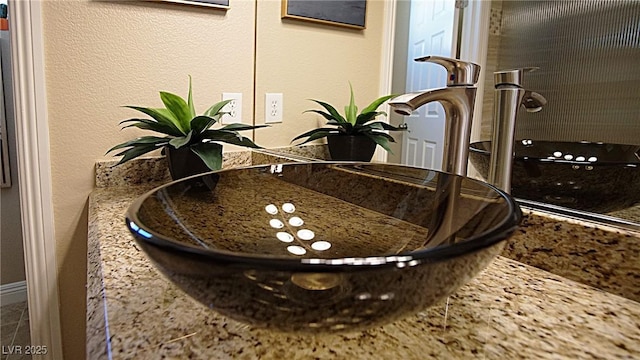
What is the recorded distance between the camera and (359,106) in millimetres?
1322

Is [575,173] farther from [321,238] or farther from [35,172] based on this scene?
[35,172]

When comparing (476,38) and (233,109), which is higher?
(476,38)

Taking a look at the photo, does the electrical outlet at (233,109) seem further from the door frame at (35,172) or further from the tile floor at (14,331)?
the tile floor at (14,331)

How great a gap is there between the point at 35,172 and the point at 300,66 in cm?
88

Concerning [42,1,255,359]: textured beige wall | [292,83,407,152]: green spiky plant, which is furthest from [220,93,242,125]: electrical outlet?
[292,83,407,152]: green spiky plant

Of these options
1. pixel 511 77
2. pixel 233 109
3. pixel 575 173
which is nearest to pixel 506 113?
pixel 511 77

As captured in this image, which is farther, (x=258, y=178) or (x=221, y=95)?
(x=221, y=95)

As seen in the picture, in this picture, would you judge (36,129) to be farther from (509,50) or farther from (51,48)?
(509,50)

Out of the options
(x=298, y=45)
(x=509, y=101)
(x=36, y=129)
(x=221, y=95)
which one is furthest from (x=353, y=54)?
(x=36, y=129)

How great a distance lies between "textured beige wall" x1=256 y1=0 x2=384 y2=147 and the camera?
4.66 ft

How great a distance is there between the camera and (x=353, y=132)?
1.31m

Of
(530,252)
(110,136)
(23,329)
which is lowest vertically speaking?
(23,329)

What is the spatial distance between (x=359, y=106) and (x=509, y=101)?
0.62m

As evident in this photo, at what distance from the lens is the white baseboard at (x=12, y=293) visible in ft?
7.61
